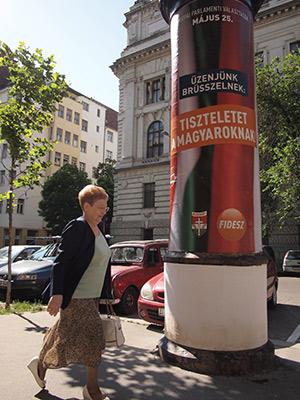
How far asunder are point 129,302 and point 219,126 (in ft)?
17.5

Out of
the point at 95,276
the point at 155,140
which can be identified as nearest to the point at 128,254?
the point at 95,276

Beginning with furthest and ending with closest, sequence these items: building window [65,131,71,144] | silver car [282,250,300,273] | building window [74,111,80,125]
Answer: building window [74,111,80,125]
building window [65,131,71,144]
silver car [282,250,300,273]

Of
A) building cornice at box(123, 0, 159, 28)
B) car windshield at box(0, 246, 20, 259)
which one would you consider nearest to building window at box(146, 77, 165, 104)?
building cornice at box(123, 0, 159, 28)

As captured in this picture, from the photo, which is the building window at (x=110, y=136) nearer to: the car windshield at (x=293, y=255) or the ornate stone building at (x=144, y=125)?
the ornate stone building at (x=144, y=125)

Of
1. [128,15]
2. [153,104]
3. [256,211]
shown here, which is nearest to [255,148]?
[256,211]

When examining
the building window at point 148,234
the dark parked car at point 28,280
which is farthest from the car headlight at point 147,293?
the building window at point 148,234

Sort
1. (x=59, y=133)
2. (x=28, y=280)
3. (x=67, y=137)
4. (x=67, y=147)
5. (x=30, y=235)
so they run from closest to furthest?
(x=28, y=280) < (x=30, y=235) < (x=59, y=133) < (x=67, y=147) < (x=67, y=137)

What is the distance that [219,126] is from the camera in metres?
4.87

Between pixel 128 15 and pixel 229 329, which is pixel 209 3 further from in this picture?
pixel 128 15

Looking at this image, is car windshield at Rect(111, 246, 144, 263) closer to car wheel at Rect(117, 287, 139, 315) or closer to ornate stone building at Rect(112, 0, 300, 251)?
car wheel at Rect(117, 287, 139, 315)

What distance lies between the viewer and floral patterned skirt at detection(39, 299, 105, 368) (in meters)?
3.43

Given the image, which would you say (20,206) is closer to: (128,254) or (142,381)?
(128,254)

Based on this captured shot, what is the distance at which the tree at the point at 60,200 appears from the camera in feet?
135

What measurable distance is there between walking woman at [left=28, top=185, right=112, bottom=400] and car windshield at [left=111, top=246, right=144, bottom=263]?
595 centimetres
